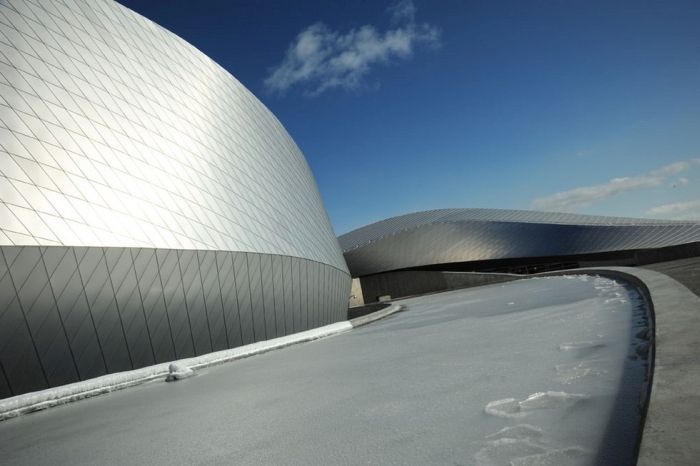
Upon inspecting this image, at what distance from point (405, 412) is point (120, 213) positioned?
32.9 feet

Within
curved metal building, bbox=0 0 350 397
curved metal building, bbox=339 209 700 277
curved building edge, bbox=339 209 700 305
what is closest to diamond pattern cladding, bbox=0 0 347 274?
curved metal building, bbox=0 0 350 397

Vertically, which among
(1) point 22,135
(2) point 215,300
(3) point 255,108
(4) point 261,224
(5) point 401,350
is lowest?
(5) point 401,350

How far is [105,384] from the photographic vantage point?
1067 cm

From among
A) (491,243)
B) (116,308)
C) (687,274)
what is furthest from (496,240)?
(116,308)

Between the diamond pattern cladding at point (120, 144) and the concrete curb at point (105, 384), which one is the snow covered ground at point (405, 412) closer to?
the concrete curb at point (105, 384)

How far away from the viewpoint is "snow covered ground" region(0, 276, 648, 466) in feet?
11.0

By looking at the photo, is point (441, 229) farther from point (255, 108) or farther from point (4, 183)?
point (4, 183)

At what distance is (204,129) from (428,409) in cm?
1620

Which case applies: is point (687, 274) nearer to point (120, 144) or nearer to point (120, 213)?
point (120, 213)

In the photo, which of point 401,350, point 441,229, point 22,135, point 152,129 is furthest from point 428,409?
point 441,229

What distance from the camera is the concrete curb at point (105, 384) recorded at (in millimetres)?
9305

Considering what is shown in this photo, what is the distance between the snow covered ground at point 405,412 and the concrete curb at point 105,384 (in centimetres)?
63

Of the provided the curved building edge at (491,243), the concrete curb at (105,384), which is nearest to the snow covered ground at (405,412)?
the concrete curb at (105,384)

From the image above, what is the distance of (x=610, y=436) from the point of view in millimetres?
3068
